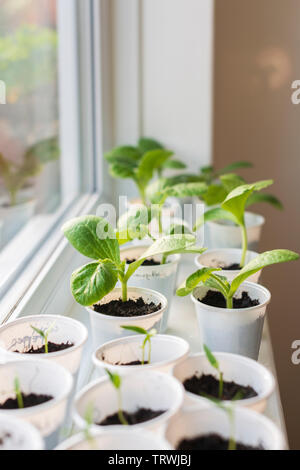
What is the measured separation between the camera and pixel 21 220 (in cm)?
142

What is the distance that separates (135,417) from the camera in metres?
0.62

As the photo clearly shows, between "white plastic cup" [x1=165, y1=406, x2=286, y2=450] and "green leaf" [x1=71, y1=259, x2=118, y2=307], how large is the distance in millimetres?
245

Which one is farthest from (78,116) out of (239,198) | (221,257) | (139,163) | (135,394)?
(135,394)

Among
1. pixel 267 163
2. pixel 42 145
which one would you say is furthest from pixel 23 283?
pixel 267 163

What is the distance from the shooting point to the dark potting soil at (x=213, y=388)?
66 centimetres

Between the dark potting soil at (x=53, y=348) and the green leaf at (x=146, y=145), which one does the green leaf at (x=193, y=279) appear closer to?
the dark potting soil at (x=53, y=348)

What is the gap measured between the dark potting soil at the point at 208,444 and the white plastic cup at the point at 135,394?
39 millimetres

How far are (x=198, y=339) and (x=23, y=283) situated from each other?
32 cm

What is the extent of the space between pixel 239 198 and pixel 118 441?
0.51m

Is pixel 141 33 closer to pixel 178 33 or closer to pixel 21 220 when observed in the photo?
pixel 178 33

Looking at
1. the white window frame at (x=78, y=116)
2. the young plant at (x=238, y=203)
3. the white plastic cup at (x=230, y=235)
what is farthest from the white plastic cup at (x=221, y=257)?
the white window frame at (x=78, y=116)

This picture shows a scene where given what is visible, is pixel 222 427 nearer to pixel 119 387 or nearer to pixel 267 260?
pixel 119 387

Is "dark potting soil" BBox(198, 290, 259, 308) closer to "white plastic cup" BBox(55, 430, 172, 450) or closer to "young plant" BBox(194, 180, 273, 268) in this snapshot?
"young plant" BBox(194, 180, 273, 268)

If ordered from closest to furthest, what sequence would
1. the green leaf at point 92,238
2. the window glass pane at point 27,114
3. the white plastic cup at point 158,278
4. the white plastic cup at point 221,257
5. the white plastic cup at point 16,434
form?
the white plastic cup at point 16,434 → the green leaf at point 92,238 → the white plastic cup at point 158,278 → the white plastic cup at point 221,257 → the window glass pane at point 27,114
